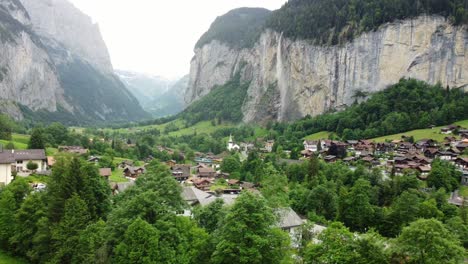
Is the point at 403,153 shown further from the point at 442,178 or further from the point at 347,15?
the point at 347,15

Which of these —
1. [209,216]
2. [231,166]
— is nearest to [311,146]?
[231,166]

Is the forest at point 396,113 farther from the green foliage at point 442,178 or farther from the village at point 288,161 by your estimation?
the green foliage at point 442,178

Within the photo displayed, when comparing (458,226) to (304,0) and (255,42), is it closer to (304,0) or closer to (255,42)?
(304,0)

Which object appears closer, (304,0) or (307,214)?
(307,214)

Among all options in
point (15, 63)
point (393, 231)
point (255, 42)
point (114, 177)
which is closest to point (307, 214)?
point (393, 231)

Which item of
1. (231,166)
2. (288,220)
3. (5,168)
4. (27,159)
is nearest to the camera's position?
(288,220)

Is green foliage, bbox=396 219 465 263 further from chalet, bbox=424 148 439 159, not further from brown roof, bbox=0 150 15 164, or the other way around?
chalet, bbox=424 148 439 159
